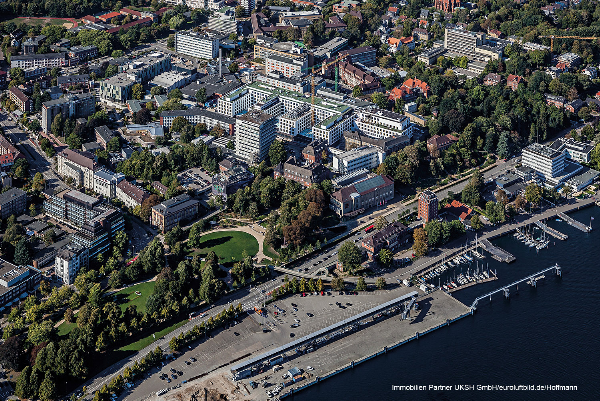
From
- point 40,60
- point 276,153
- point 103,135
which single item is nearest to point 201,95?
point 103,135

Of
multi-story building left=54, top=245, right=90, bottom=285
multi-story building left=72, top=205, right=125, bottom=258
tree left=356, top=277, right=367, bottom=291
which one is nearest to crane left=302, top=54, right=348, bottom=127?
multi-story building left=72, top=205, right=125, bottom=258

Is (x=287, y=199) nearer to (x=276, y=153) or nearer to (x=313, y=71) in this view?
(x=276, y=153)

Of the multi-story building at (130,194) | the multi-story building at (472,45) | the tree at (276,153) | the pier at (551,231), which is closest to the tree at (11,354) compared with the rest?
the multi-story building at (130,194)

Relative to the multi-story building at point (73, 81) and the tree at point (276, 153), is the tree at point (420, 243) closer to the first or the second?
the tree at point (276, 153)

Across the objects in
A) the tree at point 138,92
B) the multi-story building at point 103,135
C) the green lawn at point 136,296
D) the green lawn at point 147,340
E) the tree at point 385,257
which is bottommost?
the green lawn at point 147,340

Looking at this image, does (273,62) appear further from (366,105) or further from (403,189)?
(403,189)

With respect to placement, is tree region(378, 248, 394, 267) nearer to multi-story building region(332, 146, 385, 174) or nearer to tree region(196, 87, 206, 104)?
multi-story building region(332, 146, 385, 174)
